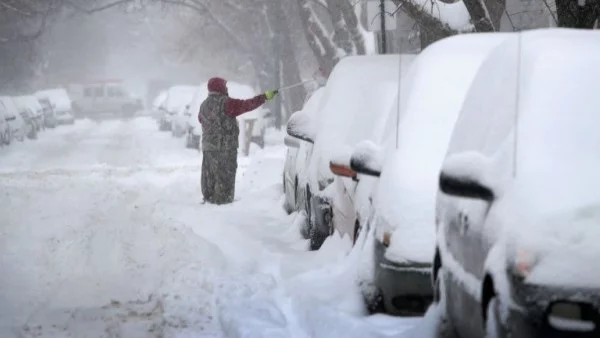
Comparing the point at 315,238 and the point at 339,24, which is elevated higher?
the point at 339,24

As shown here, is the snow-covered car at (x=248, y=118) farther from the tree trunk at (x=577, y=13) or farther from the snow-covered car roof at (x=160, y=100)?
the tree trunk at (x=577, y=13)

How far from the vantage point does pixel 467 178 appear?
4.91m

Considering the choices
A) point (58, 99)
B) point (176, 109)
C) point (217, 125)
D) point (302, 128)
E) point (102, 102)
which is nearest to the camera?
point (302, 128)

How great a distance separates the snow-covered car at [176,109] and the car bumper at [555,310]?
1198 inches

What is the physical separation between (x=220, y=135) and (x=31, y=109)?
90.1ft

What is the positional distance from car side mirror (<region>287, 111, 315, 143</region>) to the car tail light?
6.73 metres

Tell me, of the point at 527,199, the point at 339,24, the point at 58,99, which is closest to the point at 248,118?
the point at 339,24

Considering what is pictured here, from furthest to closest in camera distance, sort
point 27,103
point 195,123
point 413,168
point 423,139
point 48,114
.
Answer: point 48,114 → point 27,103 → point 195,123 → point 423,139 → point 413,168

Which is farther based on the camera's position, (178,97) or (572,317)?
(178,97)

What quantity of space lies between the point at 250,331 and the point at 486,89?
2.36 meters

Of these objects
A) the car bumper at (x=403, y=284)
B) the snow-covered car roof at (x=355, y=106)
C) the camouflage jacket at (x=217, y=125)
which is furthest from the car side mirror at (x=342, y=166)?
the camouflage jacket at (x=217, y=125)

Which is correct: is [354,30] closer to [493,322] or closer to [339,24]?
[339,24]

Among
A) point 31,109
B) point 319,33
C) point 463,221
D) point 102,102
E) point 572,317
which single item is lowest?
point 102,102

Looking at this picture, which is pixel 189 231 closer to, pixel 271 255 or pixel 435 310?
pixel 271 255
